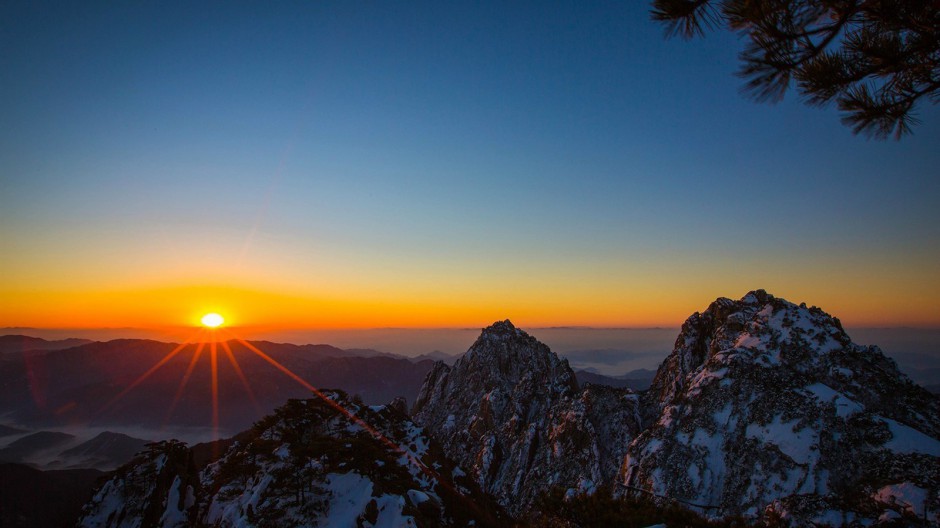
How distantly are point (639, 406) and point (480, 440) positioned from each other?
31148 mm

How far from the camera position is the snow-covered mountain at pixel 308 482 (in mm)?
21469

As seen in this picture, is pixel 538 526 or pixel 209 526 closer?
pixel 538 526

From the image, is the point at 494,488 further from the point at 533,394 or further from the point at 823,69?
the point at 823,69

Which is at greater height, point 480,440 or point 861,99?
point 861,99

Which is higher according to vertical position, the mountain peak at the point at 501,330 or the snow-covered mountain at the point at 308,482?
the mountain peak at the point at 501,330

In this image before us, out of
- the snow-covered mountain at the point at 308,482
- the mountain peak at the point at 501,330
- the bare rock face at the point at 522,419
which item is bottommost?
the bare rock face at the point at 522,419

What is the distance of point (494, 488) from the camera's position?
58625 mm

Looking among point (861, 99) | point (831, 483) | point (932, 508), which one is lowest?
point (831, 483)

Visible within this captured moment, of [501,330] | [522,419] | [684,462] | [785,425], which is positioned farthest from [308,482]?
[501,330]

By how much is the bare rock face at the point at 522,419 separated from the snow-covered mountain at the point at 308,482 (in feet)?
41.5

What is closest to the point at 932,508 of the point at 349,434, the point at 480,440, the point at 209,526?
the point at 349,434

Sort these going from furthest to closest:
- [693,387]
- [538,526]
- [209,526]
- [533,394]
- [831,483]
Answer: [533,394] → [693,387] → [831,483] → [209,526] → [538,526]

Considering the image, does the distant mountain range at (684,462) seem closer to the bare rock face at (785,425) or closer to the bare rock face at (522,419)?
the bare rock face at (785,425)

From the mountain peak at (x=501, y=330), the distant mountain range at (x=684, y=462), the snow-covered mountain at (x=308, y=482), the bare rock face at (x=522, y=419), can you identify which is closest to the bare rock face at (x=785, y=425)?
the distant mountain range at (x=684, y=462)
